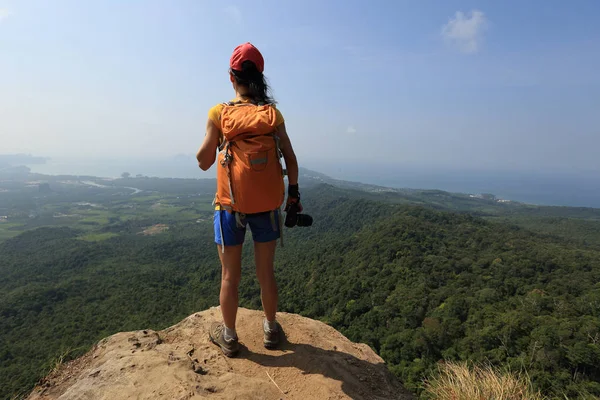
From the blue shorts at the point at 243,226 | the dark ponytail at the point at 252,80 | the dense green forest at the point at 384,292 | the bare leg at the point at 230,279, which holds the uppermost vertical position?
the dark ponytail at the point at 252,80

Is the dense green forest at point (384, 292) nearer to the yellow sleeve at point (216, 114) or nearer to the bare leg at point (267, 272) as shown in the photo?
the bare leg at point (267, 272)

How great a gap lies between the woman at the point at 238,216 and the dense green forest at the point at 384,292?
2.35m

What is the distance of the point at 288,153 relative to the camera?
2553 millimetres

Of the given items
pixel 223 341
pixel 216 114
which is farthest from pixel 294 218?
pixel 223 341

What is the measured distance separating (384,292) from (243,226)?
32179 millimetres

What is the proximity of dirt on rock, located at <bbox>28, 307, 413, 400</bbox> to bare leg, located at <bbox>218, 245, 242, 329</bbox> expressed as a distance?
430 millimetres

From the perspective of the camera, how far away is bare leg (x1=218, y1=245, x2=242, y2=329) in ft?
8.64

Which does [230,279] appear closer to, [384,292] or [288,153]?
[288,153]

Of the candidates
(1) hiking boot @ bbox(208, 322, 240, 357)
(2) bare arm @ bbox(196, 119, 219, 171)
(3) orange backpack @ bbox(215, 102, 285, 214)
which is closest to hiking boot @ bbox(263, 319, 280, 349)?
(1) hiking boot @ bbox(208, 322, 240, 357)

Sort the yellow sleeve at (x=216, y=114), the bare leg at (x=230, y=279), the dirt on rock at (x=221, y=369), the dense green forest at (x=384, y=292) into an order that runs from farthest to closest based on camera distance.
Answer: the dense green forest at (x=384, y=292) → the bare leg at (x=230, y=279) → the yellow sleeve at (x=216, y=114) → the dirt on rock at (x=221, y=369)

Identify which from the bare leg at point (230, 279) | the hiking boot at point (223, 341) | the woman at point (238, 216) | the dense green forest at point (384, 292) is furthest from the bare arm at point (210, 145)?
the dense green forest at point (384, 292)

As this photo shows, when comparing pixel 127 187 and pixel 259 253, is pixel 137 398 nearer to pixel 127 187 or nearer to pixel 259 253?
pixel 259 253

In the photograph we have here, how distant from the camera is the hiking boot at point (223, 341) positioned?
9.21ft

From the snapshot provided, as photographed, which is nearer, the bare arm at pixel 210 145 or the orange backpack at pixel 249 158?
the orange backpack at pixel 249 158
